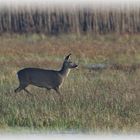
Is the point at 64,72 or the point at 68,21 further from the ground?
the point at 68,21

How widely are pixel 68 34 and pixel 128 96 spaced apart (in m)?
10.5

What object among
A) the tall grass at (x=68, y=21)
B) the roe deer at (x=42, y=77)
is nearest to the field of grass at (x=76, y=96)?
the roe deer at (x=42, y=77)

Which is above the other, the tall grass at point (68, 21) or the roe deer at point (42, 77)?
the tall grass at point (68, 21)

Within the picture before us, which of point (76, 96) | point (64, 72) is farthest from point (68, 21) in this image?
point (76, 96)

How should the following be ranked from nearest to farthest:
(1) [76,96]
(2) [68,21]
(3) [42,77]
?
(1) [76,96], (3) [42,77], (2) [68,21]

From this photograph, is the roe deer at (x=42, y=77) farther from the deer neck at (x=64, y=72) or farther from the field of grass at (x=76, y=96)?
the field of grass at (x=76, y=96)

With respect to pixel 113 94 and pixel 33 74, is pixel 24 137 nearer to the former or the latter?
pixel 113 94

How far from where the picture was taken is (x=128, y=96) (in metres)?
8.41

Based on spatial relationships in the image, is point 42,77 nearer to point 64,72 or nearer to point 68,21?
point 64,72

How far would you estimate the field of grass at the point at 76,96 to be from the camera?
6.90 meters

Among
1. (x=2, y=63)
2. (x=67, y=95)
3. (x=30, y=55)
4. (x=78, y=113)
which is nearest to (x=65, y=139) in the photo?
(x=78, y=113)

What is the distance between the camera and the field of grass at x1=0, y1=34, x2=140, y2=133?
6.90 meters

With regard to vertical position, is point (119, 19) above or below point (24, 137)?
above

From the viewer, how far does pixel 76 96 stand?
8180 mm
